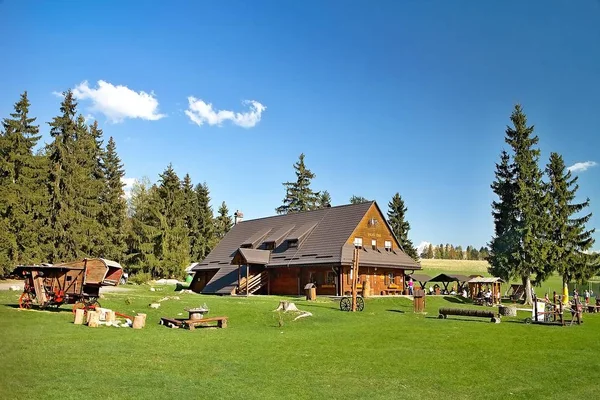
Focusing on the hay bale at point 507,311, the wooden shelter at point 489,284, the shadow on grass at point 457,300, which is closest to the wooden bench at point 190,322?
the hay bale at point 507,311

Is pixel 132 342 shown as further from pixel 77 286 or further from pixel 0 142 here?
pixel 0 142

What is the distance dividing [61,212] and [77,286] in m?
32.3

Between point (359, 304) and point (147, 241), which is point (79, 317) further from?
point (147, 241)

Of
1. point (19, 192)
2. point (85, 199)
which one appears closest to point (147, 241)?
point (85, 199)

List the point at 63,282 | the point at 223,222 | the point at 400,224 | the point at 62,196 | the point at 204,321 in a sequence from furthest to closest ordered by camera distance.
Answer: the point at 223,222, the point at 400,224, the point at 62,196, the point at 63,282, the point at 204,321

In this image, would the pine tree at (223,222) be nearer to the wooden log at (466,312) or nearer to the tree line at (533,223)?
the tree line at (533,223)

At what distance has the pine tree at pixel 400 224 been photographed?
74938 millimetres

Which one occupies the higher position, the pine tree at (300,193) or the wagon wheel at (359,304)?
the pine tree at (300,193)

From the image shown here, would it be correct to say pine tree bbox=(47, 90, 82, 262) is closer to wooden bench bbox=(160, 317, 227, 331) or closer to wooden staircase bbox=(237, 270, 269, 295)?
wooden staircase bbox=(237, 270, 269, 295)

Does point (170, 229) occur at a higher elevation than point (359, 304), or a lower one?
higher

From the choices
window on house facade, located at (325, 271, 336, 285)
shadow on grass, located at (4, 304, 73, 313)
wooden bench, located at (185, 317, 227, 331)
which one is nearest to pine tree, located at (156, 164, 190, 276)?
window on house facade, located at (325, 271, 336, 285)

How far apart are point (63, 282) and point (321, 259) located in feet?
72.3

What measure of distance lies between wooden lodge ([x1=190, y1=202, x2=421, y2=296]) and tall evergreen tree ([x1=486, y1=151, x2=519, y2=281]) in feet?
27.7

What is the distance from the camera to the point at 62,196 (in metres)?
50.8
